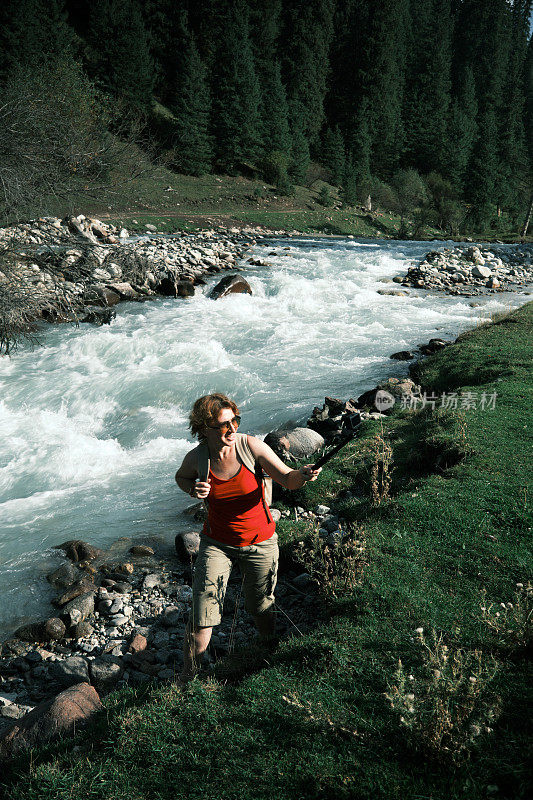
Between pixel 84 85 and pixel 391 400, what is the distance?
134 ft

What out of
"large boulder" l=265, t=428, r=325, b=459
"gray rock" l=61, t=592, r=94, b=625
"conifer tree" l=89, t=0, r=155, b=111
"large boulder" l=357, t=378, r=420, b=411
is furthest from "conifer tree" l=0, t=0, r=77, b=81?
"gray rock" l=61, t=592, r=94, b=625

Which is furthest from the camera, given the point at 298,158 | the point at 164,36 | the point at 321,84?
the point at 321,84

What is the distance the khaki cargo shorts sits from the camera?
4031 millimetres

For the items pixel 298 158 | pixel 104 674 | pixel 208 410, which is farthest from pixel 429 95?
pixel 104 674

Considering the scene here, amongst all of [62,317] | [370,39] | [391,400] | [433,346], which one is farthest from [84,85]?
[370,39]

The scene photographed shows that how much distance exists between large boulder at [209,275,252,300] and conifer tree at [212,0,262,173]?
41.6 meters

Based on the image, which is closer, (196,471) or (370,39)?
(196,471)

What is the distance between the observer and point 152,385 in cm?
1206

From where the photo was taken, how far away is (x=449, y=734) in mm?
2705

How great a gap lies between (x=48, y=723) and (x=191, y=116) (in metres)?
59.0

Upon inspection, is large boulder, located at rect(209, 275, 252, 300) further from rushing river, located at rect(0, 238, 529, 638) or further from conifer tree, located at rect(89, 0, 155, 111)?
conifer tree, located at rect(89, 0, 155, 111)

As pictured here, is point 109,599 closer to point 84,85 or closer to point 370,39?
point 84,85

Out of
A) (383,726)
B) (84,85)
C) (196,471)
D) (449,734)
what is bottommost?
(383,726)
